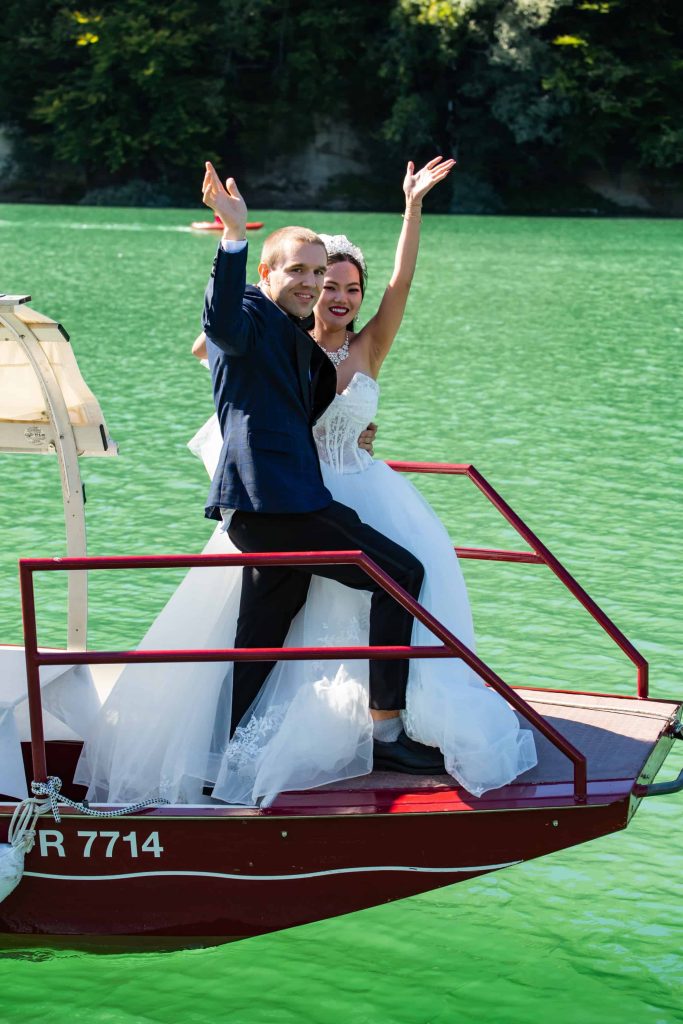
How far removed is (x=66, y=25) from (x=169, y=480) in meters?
51.6

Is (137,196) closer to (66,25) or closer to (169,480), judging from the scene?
(66,25)

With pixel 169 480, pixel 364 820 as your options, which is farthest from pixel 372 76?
pixel 364 820

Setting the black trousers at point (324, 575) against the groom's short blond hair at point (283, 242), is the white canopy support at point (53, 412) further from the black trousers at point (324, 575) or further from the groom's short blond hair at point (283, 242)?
the groom's short blond hair at point (283, 242)

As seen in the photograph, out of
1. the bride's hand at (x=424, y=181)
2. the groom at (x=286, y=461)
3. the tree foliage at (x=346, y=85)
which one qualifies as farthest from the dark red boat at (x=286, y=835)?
the tree foliage at (x=346, y=85)

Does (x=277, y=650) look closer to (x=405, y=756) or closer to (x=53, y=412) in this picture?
(x=405, y=756)

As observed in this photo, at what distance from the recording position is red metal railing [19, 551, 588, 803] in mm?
4109

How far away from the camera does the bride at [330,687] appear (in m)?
4.47

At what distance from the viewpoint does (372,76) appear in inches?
2335

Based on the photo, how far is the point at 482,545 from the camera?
408 inches

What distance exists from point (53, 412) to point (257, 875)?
1.63 meters

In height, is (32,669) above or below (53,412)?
below

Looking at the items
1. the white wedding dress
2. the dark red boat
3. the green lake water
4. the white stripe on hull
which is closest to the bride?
the white wedding dress

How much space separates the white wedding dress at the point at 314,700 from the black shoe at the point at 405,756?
0.17 ft

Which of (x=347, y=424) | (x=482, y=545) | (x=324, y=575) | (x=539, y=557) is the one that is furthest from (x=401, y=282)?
(x=482, y=545)
